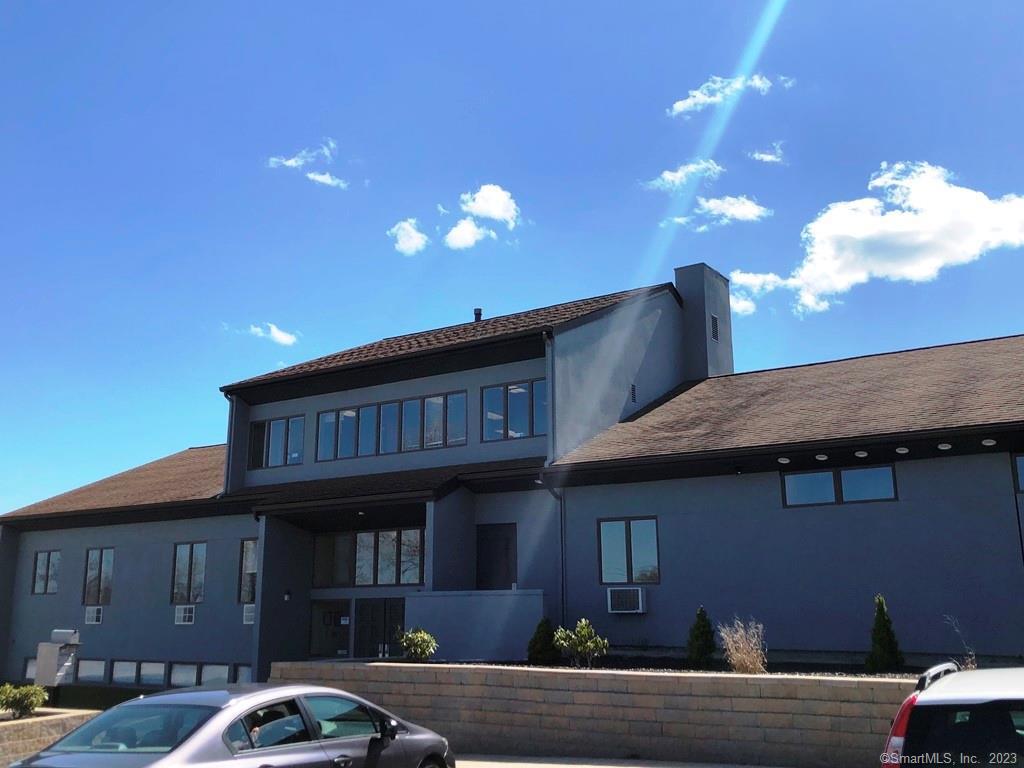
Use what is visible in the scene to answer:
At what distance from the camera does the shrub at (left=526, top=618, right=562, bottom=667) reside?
646 inches

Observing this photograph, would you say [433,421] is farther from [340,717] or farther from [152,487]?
[340,717]

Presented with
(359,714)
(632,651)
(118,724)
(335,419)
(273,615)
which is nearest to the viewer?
(118,724)

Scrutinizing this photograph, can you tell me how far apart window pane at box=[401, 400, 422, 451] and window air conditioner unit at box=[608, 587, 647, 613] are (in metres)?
6.45

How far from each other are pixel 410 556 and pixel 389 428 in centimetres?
310

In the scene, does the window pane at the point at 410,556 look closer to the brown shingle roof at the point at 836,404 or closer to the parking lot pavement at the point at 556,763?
the brown shingle roof at the point at 836,404

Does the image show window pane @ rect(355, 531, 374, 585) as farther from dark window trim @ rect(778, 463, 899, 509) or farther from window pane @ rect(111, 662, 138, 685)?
dark window trim @ rect(778, 463, 899, 509)

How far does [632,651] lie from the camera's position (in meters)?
17.7

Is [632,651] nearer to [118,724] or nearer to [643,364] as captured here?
[643,364]

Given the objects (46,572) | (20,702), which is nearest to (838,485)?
(20,702)

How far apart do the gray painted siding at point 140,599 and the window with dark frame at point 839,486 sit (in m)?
13.8

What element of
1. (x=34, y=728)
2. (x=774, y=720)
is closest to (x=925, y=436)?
(x=774, y=720)

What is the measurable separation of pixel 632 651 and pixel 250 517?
11.2 metres

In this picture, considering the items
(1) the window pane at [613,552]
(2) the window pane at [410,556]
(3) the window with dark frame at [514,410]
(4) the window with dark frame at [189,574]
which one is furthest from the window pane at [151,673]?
(1) the window pane at [613,552]

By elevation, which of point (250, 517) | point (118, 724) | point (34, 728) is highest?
point (250, 517)
